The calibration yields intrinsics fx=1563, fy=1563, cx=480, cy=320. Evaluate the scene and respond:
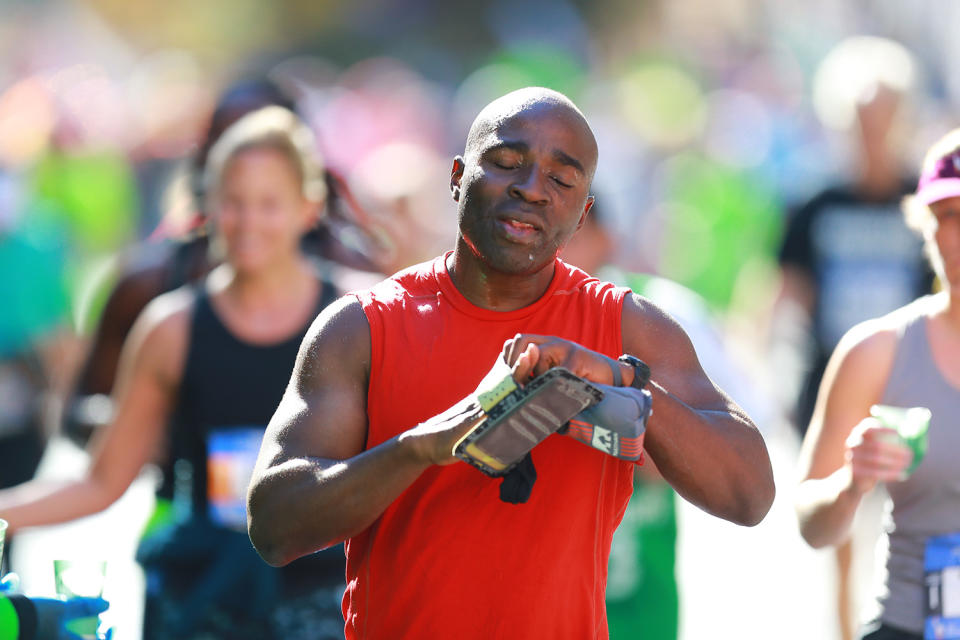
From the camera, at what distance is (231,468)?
13.6ft

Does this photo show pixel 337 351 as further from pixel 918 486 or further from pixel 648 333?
pixel 918 486

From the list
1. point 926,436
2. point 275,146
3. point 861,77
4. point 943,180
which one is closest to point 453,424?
point 926,436

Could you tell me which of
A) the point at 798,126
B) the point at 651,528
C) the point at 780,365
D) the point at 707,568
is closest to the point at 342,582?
the point at 651,528

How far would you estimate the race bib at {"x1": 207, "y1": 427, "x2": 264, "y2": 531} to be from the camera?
4.15 meters

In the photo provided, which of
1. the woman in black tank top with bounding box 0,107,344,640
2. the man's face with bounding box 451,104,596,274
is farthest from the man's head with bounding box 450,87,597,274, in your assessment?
the woman in black tank top with bounding box 0,107,344,640

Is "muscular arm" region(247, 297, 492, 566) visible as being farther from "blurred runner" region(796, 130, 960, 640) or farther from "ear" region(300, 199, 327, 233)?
"ear" region(300, 199, 327, 233)

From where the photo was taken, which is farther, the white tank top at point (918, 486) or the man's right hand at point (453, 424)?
the white tank top at point (918, 486)

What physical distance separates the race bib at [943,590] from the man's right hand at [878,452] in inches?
17.1

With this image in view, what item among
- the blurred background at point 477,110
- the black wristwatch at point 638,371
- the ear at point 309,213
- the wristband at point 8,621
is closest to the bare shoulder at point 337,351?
the black wristwatch at point 638,371

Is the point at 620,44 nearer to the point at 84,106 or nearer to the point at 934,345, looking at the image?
the point at 84,106

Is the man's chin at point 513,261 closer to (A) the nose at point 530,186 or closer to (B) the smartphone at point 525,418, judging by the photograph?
(A) the nose at point 530,186

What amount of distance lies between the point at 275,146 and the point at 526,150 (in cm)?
197

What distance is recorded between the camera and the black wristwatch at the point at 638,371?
258 centimetres

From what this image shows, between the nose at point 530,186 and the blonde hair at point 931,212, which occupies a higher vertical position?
the blonde hair at point 931,212
